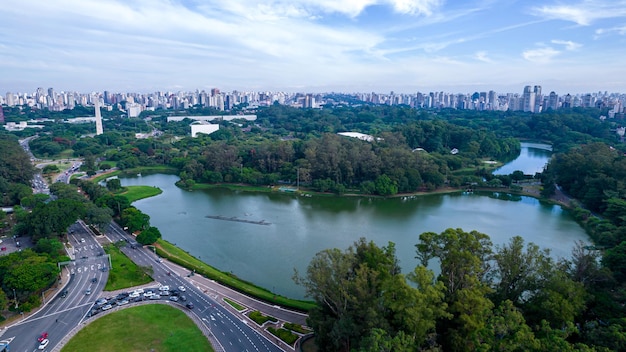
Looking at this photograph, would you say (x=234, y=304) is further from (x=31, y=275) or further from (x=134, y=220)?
(x=134, y=220)

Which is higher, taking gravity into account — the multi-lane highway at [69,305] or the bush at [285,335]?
the bush at [285,335]

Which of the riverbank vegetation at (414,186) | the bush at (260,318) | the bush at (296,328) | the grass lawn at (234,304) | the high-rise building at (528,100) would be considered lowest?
the grass lawn at (234,304)

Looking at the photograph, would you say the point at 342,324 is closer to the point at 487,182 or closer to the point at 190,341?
the point at 190,341

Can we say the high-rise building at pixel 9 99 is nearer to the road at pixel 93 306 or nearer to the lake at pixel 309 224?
the lake at pixel 309 224

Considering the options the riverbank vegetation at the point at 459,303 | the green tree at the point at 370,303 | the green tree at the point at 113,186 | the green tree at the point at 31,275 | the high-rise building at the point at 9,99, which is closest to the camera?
the riverbank vegetation at the point at 459,303

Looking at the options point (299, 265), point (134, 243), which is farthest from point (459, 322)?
point (134, 243)

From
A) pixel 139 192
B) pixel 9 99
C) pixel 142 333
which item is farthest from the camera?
pixel 9 99

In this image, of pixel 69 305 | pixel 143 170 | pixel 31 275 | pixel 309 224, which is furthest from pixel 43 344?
pixel 143 170

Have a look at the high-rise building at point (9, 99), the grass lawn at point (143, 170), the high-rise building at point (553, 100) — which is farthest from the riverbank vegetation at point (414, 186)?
the high-rise building at point (9, 99)
